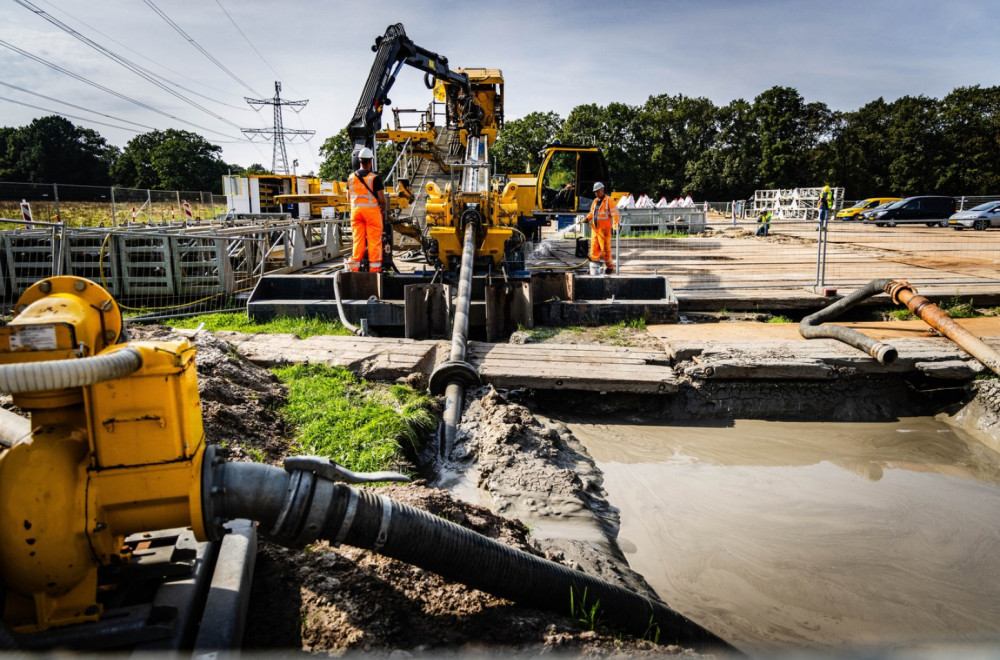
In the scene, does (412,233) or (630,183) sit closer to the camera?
(412,233)

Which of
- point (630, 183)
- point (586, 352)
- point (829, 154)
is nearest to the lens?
point (586, 352)

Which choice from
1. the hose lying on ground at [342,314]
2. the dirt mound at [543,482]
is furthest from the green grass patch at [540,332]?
the hose lying on ground at [342,314]

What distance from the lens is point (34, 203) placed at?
67.5 feet

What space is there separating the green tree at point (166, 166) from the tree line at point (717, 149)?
0.35 feet

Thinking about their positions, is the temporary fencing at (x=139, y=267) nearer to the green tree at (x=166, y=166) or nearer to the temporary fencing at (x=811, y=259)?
the temporary fencing at (x=811, y=259)

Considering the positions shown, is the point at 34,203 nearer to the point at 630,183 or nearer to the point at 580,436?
the point at 580,436

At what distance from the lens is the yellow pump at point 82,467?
6.26 feet

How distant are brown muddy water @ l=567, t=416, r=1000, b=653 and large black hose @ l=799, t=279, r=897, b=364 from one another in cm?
76

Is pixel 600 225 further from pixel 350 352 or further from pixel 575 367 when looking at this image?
pixel 350 352

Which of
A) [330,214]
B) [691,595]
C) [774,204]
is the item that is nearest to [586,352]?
[691,595]

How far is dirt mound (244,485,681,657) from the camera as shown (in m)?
2.36

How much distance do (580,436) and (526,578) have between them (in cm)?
330

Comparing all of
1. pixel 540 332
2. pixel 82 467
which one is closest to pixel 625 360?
pixel 540 332

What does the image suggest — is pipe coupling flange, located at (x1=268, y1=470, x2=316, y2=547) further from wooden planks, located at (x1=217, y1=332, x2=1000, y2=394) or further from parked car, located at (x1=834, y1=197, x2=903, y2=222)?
parked car, located at (x1=834, y1=197, x2=903, y2=222)
